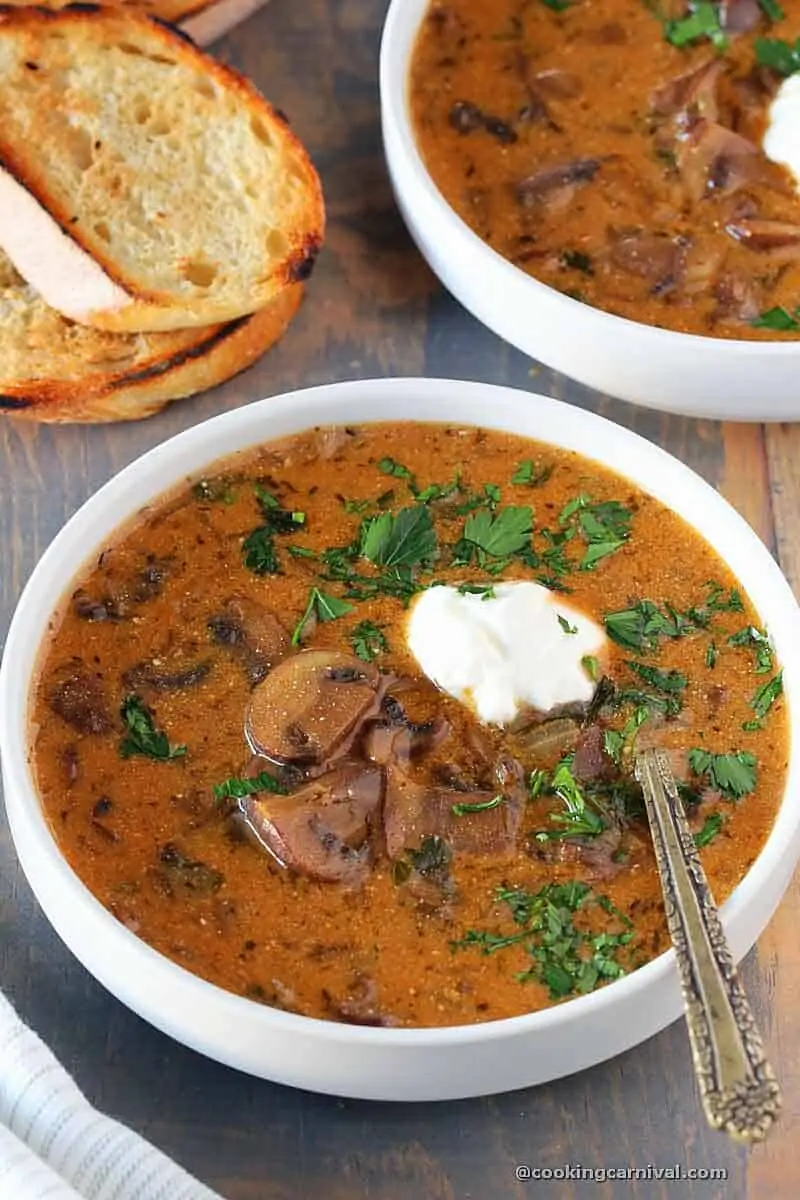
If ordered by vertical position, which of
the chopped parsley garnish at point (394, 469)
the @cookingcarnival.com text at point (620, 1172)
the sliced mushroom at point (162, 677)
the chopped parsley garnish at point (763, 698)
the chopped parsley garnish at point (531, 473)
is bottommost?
the @cookingcarnival.com text at point (620, 1172)

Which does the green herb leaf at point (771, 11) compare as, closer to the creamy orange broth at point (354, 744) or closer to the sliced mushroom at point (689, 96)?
the sliced mushroom at point (689, 96)

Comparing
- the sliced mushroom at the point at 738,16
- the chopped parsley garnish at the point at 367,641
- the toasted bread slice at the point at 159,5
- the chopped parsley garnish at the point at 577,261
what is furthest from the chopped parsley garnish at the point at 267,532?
the sliced mushroom at the point at 738,16

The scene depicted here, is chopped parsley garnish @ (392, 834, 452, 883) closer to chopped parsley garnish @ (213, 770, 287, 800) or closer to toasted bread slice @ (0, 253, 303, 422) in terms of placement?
chopped parsley garnish @ (213, 770, 287, 800)

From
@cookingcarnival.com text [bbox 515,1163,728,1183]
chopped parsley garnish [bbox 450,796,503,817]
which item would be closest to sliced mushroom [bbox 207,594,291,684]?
chopped parsley garnish [bbox 450,796,503,817]

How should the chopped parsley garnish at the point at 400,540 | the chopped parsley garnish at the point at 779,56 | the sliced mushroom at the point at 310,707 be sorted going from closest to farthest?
the sliced mushroom at the point at 310,707
the chopped parsley garnish at the point at 400,540
the chopped parsley garnish at the point at 779,56

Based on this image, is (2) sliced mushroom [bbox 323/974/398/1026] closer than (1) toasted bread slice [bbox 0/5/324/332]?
Yes
